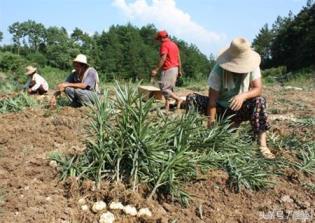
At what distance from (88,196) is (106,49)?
180ft

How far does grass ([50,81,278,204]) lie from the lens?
3.36 m

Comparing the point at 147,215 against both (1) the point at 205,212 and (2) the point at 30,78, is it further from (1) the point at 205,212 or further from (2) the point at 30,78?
(2) the point at 30,78

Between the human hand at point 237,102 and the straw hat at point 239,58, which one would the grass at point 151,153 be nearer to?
the human hand at point 237,102

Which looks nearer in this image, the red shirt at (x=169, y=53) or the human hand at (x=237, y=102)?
the human hand at (x=237, y=102)

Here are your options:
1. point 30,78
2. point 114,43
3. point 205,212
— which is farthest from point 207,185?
point 114,43

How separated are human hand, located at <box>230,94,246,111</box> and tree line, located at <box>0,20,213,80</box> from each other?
45.8m

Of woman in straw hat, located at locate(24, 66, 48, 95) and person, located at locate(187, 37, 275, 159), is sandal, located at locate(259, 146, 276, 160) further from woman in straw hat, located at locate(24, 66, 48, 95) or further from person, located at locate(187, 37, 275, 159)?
woman in straw hat, located at locate(24, 66, 48, 95)

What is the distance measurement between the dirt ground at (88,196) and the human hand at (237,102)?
0.61m

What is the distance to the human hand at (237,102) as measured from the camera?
4.11m

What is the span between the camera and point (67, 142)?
432cm

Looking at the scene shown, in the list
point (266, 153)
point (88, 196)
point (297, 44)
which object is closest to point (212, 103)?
point (266, 153)

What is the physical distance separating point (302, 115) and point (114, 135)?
4199mm

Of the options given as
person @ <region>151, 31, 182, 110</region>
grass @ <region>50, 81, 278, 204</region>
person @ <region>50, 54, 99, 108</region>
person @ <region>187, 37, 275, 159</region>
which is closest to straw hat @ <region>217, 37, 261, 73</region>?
person @ <region>187, 37, 275, 159</region>

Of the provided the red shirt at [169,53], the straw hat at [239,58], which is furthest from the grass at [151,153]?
the red shirt at [169,53]
